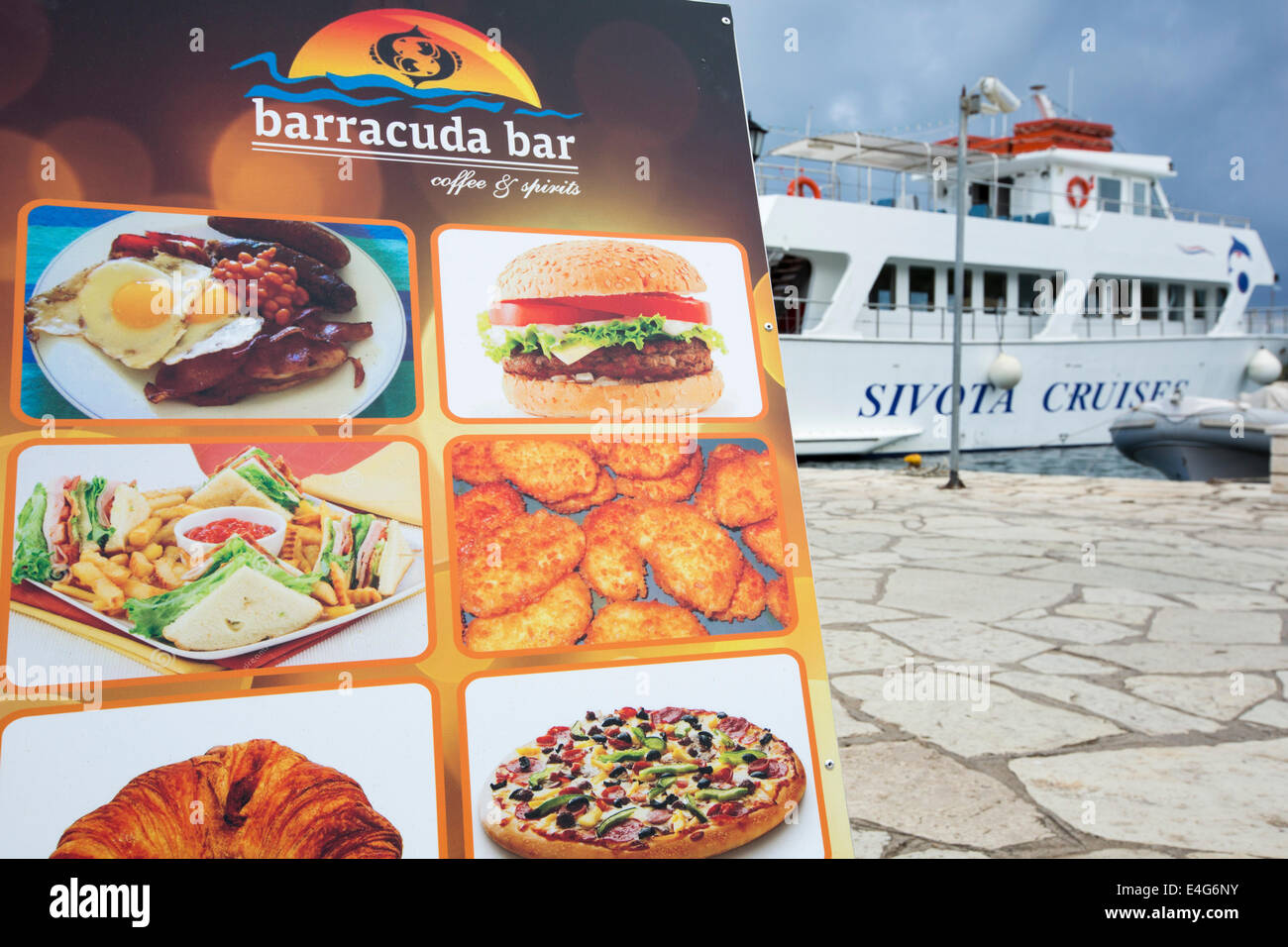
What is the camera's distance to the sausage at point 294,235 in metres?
1.30

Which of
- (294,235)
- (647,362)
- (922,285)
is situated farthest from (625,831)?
(922,285)

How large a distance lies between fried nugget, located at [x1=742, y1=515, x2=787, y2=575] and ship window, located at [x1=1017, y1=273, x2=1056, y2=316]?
14.2 metres

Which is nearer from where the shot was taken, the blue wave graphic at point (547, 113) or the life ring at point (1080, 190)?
the blue wave graphic at point (547, 113)

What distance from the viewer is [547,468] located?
1.36 meters

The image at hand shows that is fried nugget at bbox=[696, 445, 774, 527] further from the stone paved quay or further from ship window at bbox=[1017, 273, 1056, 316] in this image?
ship window at bbox=[1017, 273, 1056, 316]

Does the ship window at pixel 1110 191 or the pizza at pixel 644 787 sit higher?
the ship window at pixel 1110 191

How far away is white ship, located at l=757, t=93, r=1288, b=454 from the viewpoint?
40.0 feet

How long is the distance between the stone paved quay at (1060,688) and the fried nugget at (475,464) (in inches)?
49.6

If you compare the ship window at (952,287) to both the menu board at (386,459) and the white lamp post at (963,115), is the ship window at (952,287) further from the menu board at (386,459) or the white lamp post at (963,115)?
the menu board at (386,459)

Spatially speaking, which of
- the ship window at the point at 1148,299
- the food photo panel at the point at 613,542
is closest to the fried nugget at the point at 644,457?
the food photo panel at the point at 613,542

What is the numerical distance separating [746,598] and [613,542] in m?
0.22

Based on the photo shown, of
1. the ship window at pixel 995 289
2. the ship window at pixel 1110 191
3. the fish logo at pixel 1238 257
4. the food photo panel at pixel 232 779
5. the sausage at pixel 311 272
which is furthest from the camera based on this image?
the fish logo at pixel 1238 257

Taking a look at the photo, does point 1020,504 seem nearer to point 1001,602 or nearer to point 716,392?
point 1001,602

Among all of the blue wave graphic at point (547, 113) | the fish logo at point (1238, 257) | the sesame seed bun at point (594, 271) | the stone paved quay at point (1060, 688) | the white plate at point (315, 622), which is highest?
the fish logo at point (1238, 257)
